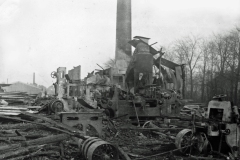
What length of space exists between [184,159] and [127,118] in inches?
243

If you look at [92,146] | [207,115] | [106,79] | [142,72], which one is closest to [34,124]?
[92,146]

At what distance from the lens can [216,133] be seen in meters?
6.15

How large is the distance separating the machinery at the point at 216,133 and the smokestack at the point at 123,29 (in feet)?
75.4

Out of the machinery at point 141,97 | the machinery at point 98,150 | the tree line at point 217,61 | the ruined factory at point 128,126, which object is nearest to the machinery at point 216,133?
the ruined factory at point 128,126

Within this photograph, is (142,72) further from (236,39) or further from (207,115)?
(236,39)

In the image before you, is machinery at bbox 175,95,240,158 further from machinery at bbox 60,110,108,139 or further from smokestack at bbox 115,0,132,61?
smokestack at bbox 115,0,132,61

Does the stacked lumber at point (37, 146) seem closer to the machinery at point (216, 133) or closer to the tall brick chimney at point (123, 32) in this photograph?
the machinery at point (216, 133)

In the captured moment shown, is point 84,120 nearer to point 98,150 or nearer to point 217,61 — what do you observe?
point 98,150

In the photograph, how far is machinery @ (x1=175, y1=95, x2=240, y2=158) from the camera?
604cm

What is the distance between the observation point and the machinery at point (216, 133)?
6043 millimetres

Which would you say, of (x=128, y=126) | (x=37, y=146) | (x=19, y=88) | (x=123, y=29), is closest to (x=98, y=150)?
(x=37, y=146)

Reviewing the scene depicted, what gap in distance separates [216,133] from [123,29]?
2456 centimetres

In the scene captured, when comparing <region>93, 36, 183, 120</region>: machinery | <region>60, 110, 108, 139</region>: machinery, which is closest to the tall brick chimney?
<region>93, 36, 183, 120</region>: machinery

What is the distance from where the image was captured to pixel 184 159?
6.14 m
